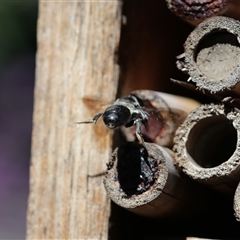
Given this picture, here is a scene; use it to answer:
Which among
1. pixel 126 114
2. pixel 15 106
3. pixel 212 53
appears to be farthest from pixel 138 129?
pixel 15 106

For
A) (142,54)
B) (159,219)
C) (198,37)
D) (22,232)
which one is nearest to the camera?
(198,37)

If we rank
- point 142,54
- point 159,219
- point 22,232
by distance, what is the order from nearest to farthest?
1. point 159,219
2. point 142,54
3. point 22,232

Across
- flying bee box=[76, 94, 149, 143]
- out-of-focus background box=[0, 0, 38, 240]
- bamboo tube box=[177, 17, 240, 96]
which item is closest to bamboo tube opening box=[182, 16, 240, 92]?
bamboo tube box=[177, 17, 240, 96]

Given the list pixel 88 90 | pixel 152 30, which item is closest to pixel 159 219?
pixel 88 90

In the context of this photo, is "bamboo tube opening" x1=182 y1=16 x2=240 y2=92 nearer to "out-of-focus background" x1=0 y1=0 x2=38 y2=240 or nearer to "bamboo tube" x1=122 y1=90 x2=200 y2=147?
"bamboo tube" x1=122 y1=90 x2=200 y2=147

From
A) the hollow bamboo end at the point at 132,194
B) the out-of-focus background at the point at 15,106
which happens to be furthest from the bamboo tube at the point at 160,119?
the out-of-focus background at the point at 15,106

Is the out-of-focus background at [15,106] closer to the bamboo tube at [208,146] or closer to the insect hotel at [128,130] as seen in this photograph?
the insect hotel at [128,130]

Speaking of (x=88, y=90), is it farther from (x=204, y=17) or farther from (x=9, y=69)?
(x=9, y=69)
